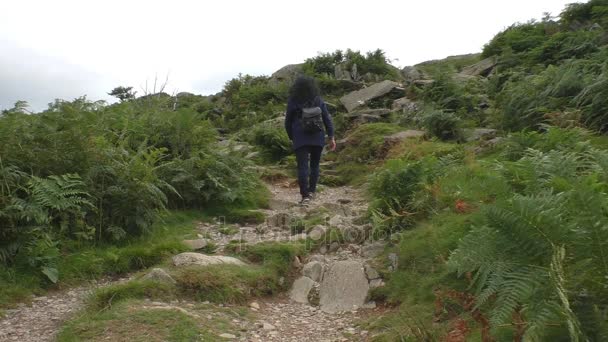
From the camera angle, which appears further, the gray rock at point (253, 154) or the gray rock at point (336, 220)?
the gray rock at point (253, 154)

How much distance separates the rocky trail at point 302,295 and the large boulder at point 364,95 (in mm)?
9287

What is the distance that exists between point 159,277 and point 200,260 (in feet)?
2.12

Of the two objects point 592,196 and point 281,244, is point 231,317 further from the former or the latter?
point 592,196

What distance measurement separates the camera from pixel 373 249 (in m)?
6.20

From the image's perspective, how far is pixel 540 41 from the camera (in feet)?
51.3

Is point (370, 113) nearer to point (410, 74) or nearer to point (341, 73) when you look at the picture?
point (341, 73)

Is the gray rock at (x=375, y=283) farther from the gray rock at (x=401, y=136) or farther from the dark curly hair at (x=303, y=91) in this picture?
the gray rock at (x=401, y=136)

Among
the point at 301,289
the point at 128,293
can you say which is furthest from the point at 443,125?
the point at 128,293

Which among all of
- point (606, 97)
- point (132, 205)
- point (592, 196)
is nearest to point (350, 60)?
point (606, 97)

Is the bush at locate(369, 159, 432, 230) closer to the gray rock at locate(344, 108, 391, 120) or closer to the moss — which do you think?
the moss

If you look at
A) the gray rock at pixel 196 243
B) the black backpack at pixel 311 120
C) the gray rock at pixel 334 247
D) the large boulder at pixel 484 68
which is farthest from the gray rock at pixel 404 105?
the gray rock at pixel 196 243

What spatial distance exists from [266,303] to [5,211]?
294 centimetres

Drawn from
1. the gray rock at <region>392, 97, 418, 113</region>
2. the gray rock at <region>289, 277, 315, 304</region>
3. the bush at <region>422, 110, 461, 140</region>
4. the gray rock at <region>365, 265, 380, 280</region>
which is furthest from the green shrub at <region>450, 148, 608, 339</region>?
the gray rock at <region>392, 97, 418, 113</region>

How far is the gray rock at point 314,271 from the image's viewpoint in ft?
18.8
